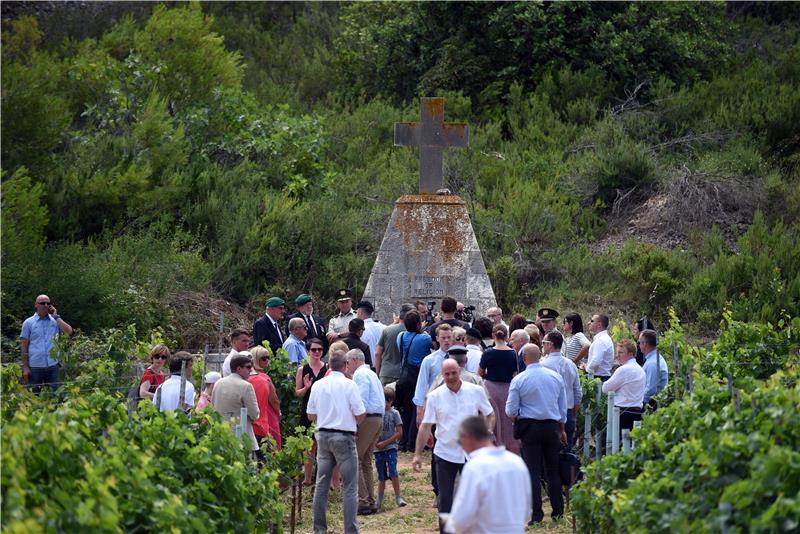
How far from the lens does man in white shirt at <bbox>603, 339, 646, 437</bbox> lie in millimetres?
10602

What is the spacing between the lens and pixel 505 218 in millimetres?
21312

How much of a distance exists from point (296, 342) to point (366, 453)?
2.32 meters

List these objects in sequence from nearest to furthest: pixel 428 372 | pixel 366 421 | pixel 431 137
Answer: pixel 366 421 → pixel 428 372 → pixel 431 137

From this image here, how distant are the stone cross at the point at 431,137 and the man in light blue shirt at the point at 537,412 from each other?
6700mm

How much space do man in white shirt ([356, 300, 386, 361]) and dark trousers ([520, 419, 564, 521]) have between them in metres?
3.89

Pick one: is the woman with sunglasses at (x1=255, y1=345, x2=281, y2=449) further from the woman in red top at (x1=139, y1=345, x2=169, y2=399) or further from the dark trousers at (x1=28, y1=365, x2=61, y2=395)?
the dark trousers at (x1=28, y1=365, x2=61, y2=395)

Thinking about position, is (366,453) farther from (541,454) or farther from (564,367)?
(564,367)

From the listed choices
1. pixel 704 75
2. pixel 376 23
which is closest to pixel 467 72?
pixel 376 23

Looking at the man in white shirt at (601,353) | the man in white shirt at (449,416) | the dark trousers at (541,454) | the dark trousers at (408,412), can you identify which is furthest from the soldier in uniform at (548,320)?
the man in white shirt at (449,416)

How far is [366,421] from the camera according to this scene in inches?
411

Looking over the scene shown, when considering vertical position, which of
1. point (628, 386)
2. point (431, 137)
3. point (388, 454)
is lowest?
point (388, 454)

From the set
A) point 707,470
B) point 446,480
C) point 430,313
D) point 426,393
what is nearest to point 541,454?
point 426,393

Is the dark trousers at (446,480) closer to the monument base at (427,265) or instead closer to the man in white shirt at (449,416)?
the man in white shirt at (449,416)

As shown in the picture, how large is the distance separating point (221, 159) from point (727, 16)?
14060 mm
